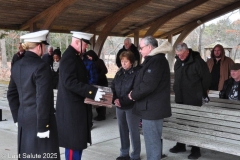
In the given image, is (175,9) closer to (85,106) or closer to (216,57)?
(216,57)

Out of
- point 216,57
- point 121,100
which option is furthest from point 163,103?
point 216,57

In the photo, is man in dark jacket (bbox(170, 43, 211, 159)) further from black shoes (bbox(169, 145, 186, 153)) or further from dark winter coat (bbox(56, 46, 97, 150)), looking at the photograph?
dark winter coat (bbox(56, 46, 97, 150))

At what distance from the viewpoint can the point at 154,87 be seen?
318 centimetres

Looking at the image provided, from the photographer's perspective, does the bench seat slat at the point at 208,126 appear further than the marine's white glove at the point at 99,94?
Yes

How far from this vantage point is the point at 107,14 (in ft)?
32.4

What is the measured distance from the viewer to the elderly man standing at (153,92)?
320 centimetres

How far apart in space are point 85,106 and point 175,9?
326 inches

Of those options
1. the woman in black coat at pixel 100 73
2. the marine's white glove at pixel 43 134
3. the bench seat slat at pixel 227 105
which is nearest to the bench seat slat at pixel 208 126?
the bench seat slat at pixel 227 105

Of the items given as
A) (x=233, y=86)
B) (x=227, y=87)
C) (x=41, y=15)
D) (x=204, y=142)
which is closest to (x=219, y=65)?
(x=227, y=87)

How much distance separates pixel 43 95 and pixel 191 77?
220 centimetres

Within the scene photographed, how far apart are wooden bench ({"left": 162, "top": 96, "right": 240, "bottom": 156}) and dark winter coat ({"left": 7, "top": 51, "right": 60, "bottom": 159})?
1.72 metres

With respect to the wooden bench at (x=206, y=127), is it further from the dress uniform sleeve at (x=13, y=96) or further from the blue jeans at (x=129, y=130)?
the dress uniform sleeve at (x=13, y=96)

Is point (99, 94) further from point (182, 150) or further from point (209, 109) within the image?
point (182, 150)

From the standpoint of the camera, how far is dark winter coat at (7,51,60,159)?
2.63m
